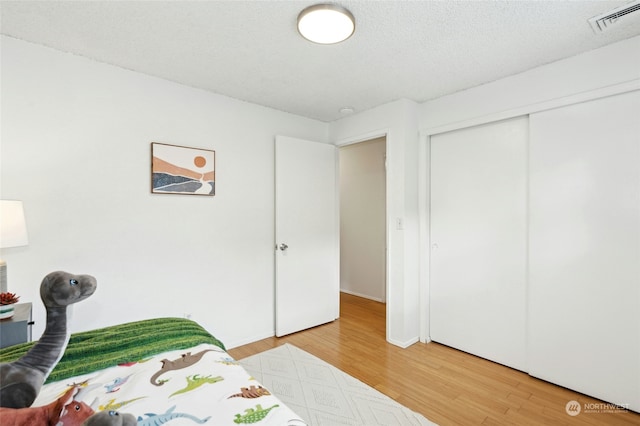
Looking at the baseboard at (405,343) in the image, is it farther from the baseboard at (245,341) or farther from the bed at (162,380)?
the bed at (162,380)

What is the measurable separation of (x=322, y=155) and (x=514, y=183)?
194 cm

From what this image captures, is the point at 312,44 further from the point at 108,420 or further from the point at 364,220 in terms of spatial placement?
the point at 364,220

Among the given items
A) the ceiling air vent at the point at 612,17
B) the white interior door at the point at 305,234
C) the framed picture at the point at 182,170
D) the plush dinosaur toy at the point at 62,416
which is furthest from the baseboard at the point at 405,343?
the ceiling air vent at the point at 612,17

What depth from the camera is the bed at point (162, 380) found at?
985 millimetres

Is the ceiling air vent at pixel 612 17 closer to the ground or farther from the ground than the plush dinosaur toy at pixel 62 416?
farther from the ground

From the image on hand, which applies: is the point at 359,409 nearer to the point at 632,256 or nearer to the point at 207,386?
the point at 207,386

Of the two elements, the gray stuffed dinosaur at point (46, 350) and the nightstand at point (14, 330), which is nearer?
the gray stuffed dinosaur at point (46, 350)

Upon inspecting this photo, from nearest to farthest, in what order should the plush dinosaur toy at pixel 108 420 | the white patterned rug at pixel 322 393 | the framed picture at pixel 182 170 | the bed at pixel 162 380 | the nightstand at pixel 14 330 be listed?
the plush dinosaur toy at pixel 108 420 → the bed at pixel 162 380 → the nightstand at pixel 14 330 → the white patterned rug at pixel 322 393 → the framed picture at pixel 182 170

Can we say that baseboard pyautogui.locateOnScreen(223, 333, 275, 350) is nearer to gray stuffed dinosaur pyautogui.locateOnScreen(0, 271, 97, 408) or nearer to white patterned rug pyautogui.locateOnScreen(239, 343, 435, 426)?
white patterned rug pyautogui.locateOnScreen(239, 343, 435, 426)

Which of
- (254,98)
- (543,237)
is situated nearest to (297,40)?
(254,98)

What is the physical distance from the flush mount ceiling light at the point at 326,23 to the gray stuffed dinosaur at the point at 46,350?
5.49ft

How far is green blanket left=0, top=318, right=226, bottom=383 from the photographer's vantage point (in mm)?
1262

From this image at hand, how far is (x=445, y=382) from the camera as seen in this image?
2.34m

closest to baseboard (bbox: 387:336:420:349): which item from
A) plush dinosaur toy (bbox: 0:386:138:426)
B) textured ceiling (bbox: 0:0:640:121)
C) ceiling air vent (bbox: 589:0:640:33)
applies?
textured ceiling (bbox: 0:0:640:121)
